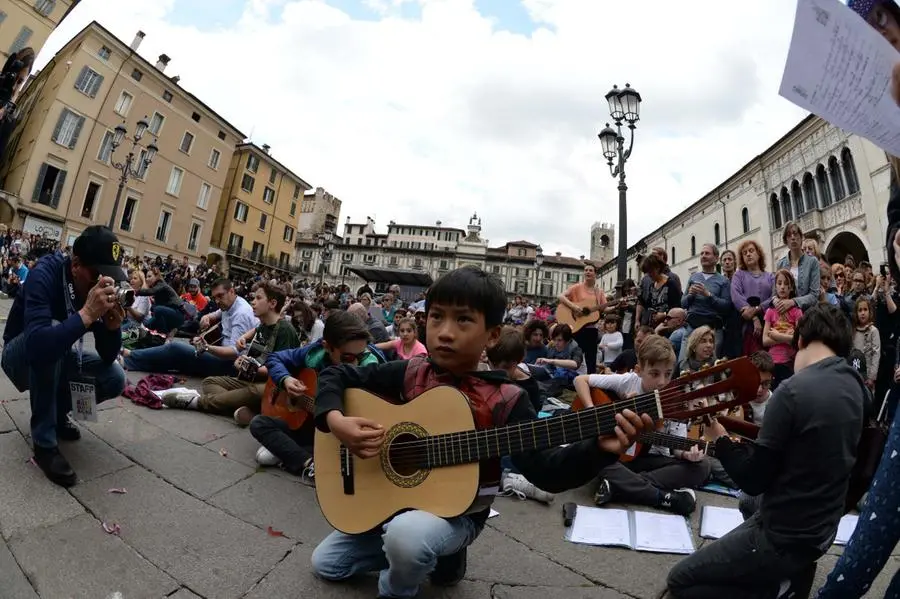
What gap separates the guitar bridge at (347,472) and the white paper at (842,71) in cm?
207

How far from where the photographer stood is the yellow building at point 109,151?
2744 cm

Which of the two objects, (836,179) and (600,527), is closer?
(600,527)

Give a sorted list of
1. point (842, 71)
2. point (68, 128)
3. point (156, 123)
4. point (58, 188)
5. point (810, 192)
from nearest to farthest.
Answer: point (842, 71) < point (810, 192) < point (58, 188) < point (68, 128) < point (156, 123)

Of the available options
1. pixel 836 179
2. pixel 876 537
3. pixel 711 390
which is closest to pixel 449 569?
pixel 711 390

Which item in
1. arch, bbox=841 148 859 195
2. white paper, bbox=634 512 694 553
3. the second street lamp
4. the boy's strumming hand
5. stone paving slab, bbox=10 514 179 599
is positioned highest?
arch, bbox=841 148 859 195

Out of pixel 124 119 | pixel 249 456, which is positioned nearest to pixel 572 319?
pixel 249 456

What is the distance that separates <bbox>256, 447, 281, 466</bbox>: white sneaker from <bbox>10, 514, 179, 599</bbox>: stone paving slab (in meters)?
1.30

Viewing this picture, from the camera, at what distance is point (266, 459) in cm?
352

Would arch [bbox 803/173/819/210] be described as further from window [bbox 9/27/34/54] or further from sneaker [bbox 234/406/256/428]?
window [bbox 9/27/34/54]

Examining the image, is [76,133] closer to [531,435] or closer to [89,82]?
[89,82]

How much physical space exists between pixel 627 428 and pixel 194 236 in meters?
43.3

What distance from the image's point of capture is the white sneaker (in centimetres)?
352

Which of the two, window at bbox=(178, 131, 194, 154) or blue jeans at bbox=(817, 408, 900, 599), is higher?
window at bbox=(178, 131, 194, 154)

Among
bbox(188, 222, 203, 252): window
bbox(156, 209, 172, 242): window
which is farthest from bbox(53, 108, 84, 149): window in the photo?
bbox(188, 222, 203, 252): window
